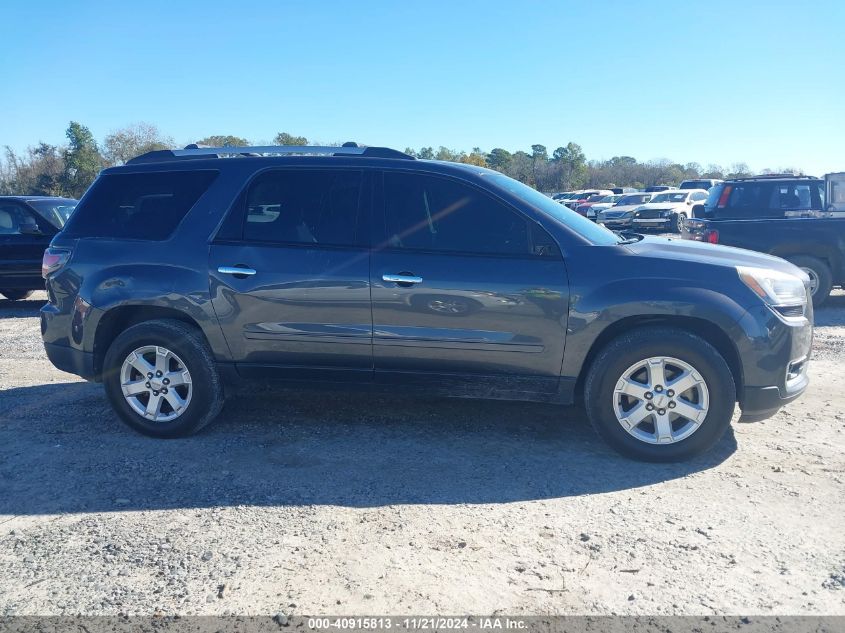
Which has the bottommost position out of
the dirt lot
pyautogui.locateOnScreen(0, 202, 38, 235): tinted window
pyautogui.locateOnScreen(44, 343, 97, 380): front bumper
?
the dirt lot

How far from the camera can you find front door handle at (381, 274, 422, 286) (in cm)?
439

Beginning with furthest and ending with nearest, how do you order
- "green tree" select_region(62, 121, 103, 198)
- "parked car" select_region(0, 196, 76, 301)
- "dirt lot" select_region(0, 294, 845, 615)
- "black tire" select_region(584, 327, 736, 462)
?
"green tree" select_region(62, 121, 103, 198)
"parked car" select_region(0, 196, 76, 301)
"black tire" select_region(584, 327, 736, 462)
"dirt lot" select_region(0, 294, 845, 615)

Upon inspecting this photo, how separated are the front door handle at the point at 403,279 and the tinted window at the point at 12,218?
28.2ft

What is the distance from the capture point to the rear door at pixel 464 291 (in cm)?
431

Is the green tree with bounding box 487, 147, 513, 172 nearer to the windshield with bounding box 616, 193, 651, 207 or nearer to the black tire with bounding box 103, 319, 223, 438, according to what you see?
the windshield with bounding box 616, 193, 651, 207

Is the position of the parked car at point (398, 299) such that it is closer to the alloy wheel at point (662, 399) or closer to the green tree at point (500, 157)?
the alloy wheel at point (662, 399)

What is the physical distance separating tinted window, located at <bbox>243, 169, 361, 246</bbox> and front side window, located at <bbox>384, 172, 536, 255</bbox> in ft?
0.89

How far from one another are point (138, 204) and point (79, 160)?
131 ft

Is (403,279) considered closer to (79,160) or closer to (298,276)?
(298,276)

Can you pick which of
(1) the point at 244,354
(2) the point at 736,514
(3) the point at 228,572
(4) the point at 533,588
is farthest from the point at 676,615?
(1) the point at 244,354

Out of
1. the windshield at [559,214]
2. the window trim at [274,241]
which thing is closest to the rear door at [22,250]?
the window trim at [274,241]

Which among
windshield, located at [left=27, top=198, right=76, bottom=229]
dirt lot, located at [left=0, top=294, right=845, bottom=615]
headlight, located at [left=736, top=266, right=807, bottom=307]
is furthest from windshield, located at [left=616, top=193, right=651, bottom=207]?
headlight, located at [left=736, top=266, right=807, bottom=307]

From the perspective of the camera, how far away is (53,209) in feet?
36.1

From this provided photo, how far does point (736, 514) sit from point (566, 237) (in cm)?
189
